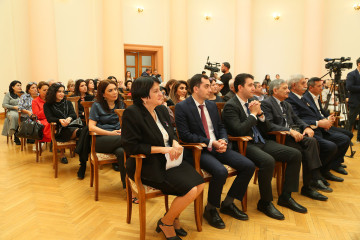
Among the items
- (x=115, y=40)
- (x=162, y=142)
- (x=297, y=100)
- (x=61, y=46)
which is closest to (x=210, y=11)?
(x=115, y=40)

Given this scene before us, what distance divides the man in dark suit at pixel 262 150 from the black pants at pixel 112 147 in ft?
3.81

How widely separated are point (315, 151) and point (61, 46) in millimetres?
8357

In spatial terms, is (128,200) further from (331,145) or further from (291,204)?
(331,145)

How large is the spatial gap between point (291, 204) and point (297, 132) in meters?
0.81

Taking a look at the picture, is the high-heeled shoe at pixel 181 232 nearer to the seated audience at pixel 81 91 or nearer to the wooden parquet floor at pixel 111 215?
the wooden parquet floor at pixel 111 215

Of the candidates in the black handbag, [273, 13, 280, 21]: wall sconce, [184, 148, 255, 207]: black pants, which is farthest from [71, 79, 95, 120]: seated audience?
[273, 13, 280, 21]: wall sconce

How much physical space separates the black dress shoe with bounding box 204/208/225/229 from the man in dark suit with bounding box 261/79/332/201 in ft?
3.95

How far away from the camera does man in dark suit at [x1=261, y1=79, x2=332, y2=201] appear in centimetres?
306

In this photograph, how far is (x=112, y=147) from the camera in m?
2.98

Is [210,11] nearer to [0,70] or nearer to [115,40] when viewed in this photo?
[115,40]

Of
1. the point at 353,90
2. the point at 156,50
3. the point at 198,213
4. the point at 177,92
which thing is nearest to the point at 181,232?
the point at 198,213

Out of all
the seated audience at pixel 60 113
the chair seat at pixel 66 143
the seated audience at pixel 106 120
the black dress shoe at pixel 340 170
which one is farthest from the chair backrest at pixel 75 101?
the black dress shoe at pixel 340 170

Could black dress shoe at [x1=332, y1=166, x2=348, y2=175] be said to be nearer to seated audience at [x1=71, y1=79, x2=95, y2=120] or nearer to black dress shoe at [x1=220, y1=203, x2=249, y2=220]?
black dress shoe at [x1=220, y1=203, x2=249, y2=220]

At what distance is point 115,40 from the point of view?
30.1ft
